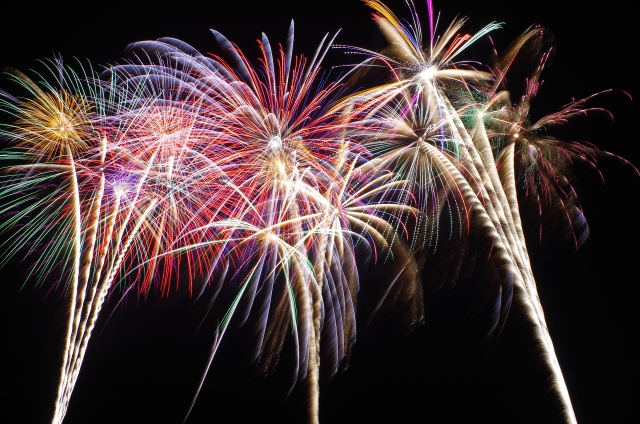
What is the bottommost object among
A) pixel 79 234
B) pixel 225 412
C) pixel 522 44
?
pixel 225 412

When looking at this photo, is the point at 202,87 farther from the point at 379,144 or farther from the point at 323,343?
the point at 323,343

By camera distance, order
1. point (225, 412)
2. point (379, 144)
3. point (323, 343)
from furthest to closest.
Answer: point (225, 412) → point (323, 343) → point (379, 144)

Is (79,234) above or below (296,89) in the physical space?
below

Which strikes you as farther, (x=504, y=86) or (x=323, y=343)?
(x=323, y=343)

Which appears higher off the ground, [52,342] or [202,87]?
[202,87]

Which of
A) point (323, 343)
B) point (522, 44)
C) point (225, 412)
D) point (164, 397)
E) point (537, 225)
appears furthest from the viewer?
point (164, 397)

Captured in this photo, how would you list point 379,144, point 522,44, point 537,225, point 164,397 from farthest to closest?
point 164,397 → point 537,225 → point 522,44 → point 379,144

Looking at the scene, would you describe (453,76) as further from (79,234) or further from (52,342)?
(52,342)

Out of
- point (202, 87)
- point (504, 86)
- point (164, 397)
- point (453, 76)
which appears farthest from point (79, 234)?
point (164, 397)

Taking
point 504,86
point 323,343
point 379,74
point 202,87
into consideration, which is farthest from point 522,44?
A: point 323,343
